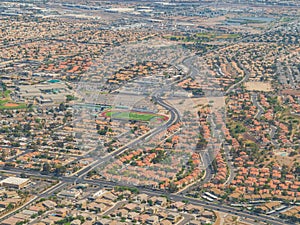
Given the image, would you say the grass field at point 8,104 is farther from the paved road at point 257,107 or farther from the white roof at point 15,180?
the paved road at point 257,107

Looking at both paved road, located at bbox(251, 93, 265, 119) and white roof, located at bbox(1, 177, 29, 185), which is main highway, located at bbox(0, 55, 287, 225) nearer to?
white roof, located at bbox(1, 177, 29, 185)

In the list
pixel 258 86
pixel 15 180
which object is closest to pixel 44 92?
pixel 258 86

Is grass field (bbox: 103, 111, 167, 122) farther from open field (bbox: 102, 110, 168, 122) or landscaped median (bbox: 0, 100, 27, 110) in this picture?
landscaped median (bbox: 0, 100, 27, 110)

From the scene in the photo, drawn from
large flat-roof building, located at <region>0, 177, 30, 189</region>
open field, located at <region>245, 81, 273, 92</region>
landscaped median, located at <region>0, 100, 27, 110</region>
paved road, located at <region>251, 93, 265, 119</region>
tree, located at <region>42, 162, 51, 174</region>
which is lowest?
large flat-roof building, located at <region>0, 177, 30, 189</region>

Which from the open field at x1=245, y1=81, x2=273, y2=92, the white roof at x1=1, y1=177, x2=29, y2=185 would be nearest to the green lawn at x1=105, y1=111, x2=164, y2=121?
the white roof at x1=1, y1=177, x2=29, y2=185

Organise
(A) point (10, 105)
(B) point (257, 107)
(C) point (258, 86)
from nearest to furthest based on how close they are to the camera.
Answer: (A) point (10, 105)
(B) point (257, 107)
(C) point (258, 86)

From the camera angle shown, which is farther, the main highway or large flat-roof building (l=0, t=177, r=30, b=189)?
large flat-roof building (l=0, t=177, r=30, b=189)

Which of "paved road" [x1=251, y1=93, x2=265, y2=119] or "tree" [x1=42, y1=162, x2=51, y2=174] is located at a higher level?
"paved road" [x1=251, y1=93, x2=265, y2=119]

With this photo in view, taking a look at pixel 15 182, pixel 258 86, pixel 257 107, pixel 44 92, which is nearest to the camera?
pixel 15 182

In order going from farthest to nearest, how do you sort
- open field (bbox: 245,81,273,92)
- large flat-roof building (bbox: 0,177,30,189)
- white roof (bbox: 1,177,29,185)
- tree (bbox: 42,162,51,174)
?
1. open field (bbox: 245,81,273,92)
2. tree (bbox: 42,162,51,174)
3. white roof (bbox: 1,177,29,185)
4. large flat-roof building (bbox: 0,177,30,189)

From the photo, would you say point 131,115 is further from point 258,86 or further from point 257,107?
point 258,86

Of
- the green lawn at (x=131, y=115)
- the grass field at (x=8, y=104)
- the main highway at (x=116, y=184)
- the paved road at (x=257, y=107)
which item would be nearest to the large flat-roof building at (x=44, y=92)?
the grass field at (x=8, y=104)

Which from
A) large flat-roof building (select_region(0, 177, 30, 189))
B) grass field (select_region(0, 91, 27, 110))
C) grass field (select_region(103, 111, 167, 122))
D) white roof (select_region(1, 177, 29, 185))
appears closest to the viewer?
large flat-roof building (select_region(0, 177, 30, 189))

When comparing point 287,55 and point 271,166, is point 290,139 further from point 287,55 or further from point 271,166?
point 287,55
